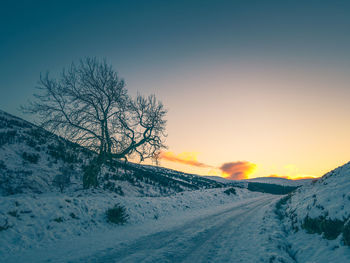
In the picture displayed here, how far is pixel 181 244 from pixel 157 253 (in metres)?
1.18

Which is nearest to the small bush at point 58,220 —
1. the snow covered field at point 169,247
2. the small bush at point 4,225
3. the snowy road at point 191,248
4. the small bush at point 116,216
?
the snow covered field at point 169,247

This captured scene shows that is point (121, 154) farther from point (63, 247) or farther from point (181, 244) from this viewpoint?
point (181, 244)

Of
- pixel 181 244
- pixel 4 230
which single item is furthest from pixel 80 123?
pixel 181 244

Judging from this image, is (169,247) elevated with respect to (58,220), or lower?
elevated

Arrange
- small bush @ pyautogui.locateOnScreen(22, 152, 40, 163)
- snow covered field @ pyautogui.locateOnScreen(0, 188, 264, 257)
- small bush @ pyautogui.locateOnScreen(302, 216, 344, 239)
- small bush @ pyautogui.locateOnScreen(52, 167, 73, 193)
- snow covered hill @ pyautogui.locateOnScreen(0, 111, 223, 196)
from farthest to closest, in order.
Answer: small bush @ pyautogui.locateOnScreen(22, 152, 40, 163) → small bush @ pyautogui.locateOnScreen(52, 167, 73, 193) → snow covered hill @ pyautogui.locateOnScreen(0, 111, 223, 196) → snow covered field @ pyautogui.locateOnScreen(0, 188, 264, 257) → small bush @ pyautogui.locateOnScreen(302, 216, 344, 239)

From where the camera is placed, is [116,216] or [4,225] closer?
[4,225]

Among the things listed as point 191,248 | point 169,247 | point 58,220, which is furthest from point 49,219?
point 191,248

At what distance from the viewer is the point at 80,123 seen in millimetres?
13164

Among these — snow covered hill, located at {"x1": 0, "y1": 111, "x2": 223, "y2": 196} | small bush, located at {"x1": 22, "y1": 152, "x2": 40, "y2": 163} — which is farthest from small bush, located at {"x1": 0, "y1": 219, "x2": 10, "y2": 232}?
small bush, located at {"x1": 22, "y1": 152, "x2": 40, "y2": 163}

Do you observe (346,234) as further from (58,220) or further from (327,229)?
(58,220)

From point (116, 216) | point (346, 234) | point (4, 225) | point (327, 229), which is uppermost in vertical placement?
point (346, 234)

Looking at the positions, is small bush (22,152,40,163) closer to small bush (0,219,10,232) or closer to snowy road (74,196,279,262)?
small bush (0,219,10,232)

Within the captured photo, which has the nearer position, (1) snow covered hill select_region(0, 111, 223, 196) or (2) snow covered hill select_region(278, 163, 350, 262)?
(2) snow covered hill select_region(278, 163, 350, 262)

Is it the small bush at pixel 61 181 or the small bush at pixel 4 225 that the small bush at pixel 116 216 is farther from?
the small bush at pixel 61 181
